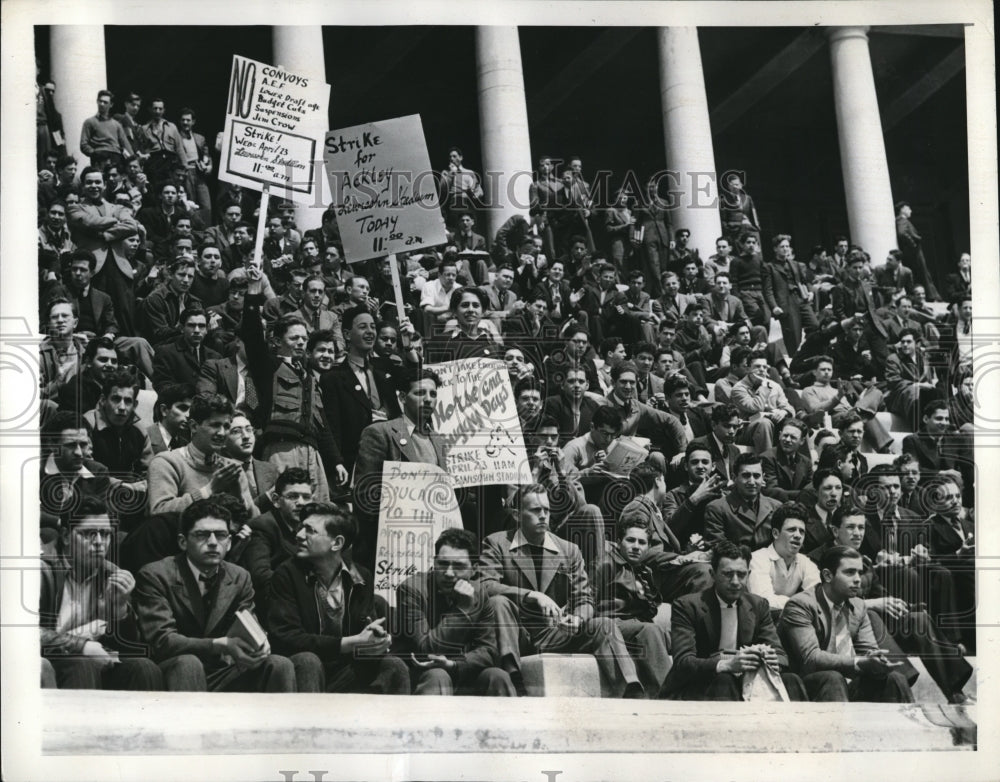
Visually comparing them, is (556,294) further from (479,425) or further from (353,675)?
(353,675)

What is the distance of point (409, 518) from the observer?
772 centimetres

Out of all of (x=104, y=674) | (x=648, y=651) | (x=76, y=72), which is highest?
(x=76, y=72)

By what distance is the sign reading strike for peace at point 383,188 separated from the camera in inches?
314

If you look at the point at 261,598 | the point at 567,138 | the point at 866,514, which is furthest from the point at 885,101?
the point at 261,598

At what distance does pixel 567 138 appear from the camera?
27.1 feet

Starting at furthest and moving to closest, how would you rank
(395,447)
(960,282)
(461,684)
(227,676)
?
(960,282)
(395,447)
(461,684)
(227,676)

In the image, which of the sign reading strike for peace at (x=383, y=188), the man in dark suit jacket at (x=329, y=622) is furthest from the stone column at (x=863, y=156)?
the man in dark suit jacket at (x=329, y=622)

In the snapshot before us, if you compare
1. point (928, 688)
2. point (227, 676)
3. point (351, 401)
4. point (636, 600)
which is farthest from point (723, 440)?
point (227, 676)

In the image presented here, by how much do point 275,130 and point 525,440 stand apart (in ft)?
7.55

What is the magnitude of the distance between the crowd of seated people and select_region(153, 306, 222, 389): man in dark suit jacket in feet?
0.05

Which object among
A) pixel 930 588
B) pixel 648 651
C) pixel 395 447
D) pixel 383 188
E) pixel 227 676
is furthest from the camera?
pixel 383 188

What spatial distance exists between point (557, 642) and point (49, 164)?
393cm

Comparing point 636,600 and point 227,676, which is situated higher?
point 636,600

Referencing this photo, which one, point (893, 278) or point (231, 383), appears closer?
point (231, 383)
